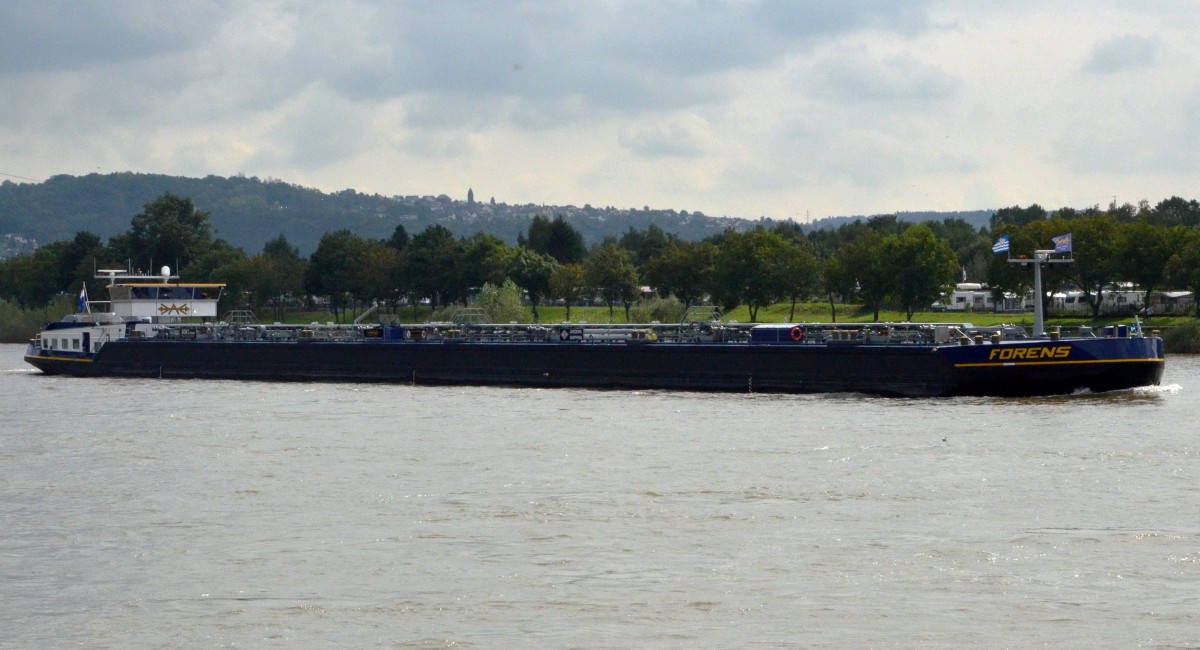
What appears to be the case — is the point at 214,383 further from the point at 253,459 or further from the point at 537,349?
the point at 253,459

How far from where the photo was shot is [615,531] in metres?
25.4

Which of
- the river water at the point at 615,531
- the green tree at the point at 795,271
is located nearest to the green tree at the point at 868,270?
the green tree at the point at 795,271

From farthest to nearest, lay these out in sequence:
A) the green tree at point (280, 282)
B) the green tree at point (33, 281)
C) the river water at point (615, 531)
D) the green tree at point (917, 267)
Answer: the green tree at point (33, 281)
the green tree at point (280, 282)
the green tree at point (917, 267)
the river water at point (615, 531)

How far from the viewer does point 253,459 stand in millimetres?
36031

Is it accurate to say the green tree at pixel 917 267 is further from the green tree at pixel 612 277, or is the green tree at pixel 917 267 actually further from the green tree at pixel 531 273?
the green tree at pixel 531 273

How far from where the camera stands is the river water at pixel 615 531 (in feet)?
63.4

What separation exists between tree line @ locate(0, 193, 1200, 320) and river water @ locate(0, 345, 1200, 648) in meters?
56.1

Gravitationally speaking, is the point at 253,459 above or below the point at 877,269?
below

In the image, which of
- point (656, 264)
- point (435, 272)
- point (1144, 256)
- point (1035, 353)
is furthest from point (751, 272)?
point (1035, 353)

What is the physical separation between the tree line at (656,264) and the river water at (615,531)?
5605cm

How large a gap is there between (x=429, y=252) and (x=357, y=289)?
28.2 feet

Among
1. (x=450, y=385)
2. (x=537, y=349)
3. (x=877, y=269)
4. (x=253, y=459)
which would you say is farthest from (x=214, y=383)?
(x=877, y=269)

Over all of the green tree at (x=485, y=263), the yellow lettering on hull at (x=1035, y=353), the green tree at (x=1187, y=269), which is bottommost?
the yellow lettering on hull at (x=1035, y=353)

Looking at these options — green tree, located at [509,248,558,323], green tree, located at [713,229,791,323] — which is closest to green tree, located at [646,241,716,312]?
green tree, located at [713,229,791,323]
